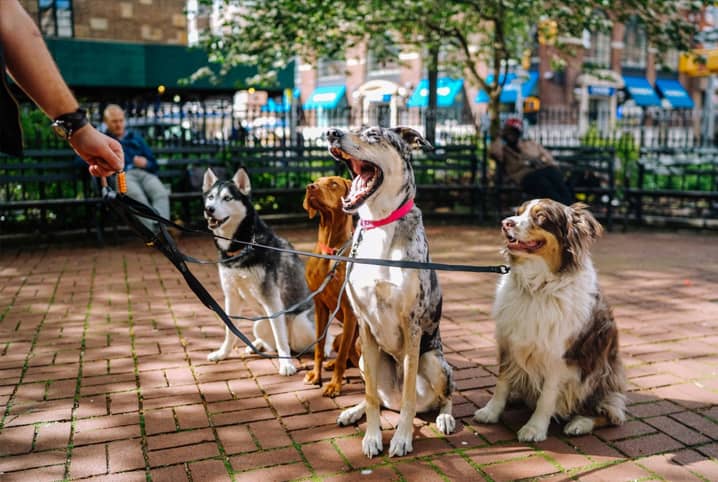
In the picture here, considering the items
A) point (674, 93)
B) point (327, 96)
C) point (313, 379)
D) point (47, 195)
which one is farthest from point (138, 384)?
point (674, 93)

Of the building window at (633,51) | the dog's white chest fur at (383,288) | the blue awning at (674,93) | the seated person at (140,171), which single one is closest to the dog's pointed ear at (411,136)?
the dog's white chest fur at (383,288)

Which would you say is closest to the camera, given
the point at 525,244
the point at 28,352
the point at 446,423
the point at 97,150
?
the point at 97,150

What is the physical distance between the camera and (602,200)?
11688mm

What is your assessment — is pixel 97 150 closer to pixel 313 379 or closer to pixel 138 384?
pixel 138 384

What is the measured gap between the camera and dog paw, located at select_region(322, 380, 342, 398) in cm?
415

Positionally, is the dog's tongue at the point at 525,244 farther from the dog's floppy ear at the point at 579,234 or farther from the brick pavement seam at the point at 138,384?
the brick pavement seam at the point at 138,384

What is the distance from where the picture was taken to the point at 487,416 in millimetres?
3736

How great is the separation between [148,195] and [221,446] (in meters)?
6.38

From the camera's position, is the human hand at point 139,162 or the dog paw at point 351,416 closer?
the dog paw at point 351,416

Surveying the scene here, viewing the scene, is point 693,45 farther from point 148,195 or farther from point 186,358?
point 186,358

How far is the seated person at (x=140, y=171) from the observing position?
8.91 meters

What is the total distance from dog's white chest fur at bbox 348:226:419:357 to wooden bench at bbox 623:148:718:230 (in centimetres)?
927

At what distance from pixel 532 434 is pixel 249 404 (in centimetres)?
173

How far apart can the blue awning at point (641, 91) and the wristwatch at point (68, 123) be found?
121 ft
